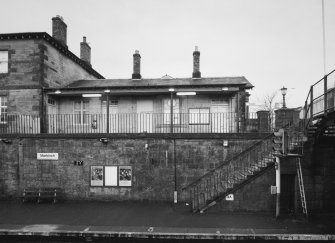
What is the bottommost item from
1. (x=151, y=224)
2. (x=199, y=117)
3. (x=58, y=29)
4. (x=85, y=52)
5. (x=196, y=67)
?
(x=151, y=224)

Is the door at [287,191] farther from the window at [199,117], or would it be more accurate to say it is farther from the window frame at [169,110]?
the window frame at [169,110]

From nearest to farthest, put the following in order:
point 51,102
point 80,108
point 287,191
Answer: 1. point 287,191
2. point 51,102
3. point 80,108

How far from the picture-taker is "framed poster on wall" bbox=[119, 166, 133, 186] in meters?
12.1

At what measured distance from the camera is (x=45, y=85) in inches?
598

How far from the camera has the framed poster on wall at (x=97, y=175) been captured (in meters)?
12.3

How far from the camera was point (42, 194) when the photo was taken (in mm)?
12094

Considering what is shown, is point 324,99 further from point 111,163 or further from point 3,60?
point 3,60

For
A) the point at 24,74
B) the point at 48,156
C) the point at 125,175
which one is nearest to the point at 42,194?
the point at 48,156

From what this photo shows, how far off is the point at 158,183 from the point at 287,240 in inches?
239

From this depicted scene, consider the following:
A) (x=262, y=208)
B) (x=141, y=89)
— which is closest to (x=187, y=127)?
(x=141, y=89)

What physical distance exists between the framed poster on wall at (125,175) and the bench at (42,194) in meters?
3.14

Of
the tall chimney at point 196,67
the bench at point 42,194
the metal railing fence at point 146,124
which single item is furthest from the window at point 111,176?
the tall chimney at point 196,67

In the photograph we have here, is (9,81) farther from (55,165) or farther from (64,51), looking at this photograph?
(55,165)

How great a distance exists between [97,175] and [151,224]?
4705 millimetres
